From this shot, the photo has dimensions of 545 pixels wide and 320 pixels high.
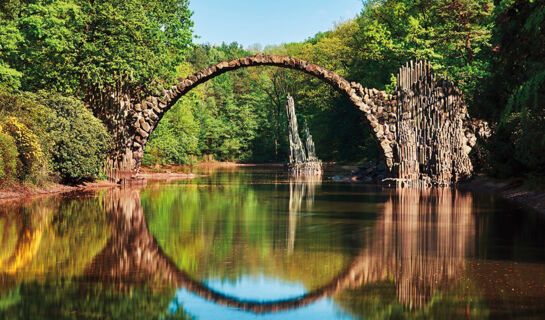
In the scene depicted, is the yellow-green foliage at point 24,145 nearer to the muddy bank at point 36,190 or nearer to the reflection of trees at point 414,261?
the muddy bank at point 36,190

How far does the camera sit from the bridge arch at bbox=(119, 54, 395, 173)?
31828 mm

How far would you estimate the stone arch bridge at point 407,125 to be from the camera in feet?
97.2

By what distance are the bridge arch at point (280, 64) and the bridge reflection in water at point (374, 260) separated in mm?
15938

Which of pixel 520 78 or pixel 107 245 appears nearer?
pixel 107 245

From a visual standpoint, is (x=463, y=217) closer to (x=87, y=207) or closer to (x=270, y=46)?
(x=87, y=207)

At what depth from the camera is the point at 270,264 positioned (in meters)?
9.24

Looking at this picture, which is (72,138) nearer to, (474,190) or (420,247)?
(474,190)

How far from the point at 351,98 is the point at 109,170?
40.5 ft

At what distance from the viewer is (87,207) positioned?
697 inches

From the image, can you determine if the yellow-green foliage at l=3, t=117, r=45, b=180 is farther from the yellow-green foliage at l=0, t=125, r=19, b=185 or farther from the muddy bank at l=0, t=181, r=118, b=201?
the yellow-green foliage at l=0, t=125, r=19, b=185

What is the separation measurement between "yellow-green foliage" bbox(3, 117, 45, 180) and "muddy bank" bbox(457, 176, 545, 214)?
1538cm

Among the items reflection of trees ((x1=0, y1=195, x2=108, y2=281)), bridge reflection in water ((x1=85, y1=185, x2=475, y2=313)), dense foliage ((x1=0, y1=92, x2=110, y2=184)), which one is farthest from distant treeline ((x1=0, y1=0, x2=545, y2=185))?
reflection of trees ((x1=0, y1=195, x2=108, y2=281))

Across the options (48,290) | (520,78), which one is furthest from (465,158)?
(48,290)

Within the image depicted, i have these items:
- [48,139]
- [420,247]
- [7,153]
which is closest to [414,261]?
[420,247]
